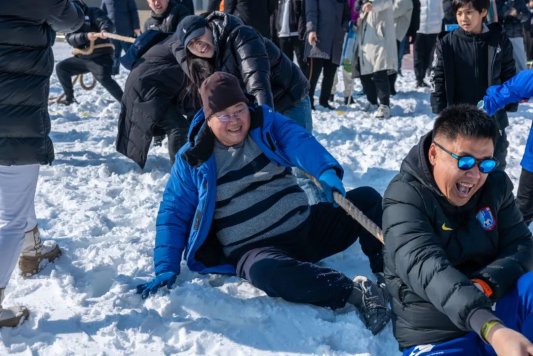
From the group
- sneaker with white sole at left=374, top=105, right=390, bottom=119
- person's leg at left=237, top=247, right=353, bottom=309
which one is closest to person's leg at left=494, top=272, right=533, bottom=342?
person's leg at left=237, top=247, right=353, bottom=309

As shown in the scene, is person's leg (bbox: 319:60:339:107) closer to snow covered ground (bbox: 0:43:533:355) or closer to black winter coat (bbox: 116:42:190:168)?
snow covered ground (bbox: 0:43:533:355)

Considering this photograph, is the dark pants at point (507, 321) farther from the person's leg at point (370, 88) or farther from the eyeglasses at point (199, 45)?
the person's leg at point (370, 88)

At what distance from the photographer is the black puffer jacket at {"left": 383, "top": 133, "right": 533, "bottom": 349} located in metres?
1.91

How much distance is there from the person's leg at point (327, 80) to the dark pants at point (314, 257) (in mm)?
4250

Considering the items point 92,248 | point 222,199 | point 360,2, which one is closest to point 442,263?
point 222,199

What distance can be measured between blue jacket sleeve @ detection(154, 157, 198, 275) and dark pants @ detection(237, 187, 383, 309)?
1.07 ft

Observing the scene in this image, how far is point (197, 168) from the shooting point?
114 inches

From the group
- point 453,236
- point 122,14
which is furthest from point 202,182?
point 122,14

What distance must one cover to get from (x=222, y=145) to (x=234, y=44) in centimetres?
95

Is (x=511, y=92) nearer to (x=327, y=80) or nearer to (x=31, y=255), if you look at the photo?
(x=31, y=255)

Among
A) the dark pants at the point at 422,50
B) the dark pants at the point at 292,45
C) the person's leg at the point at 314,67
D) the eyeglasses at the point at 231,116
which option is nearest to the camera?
the eyeglasses at the point at 231,116

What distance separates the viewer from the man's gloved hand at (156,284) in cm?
283

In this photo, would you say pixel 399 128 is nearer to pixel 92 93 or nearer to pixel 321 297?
pixel 321 297

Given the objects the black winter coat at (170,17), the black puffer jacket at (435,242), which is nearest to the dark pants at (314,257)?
the black puffer jacket at (435,242)
